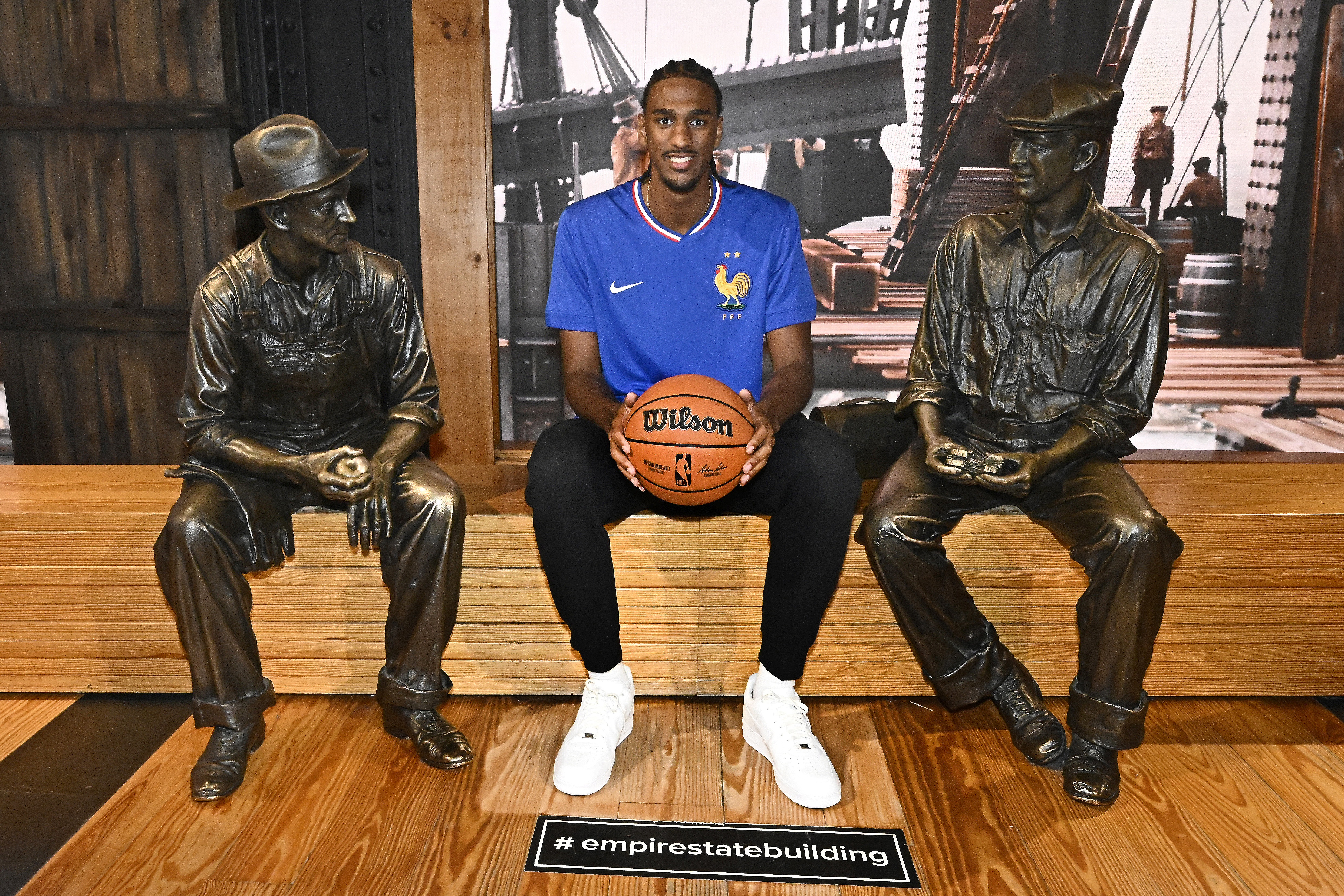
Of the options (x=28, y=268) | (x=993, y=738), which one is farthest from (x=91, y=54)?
(x=993, y=738)

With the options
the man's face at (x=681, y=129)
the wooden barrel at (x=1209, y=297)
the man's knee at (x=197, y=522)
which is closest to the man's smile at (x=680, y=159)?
the man's face at (x=681, y=129)

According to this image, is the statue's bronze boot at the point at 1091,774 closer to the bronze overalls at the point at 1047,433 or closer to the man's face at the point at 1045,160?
the bronze overalls at the point at 1047,433

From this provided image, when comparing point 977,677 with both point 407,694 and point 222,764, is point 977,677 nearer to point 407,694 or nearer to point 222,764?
point 407,694

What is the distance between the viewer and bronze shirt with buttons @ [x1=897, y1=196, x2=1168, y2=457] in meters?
2.55

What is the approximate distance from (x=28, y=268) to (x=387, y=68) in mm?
1506

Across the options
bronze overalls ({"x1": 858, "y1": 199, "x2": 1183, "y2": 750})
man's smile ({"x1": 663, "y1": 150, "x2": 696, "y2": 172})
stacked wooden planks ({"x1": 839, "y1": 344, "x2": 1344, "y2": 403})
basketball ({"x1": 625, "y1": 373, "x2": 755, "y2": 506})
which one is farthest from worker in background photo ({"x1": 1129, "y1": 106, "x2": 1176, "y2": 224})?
basketball ({"x1": 625, "y1": 373, "x2": 755, "y2": 506})

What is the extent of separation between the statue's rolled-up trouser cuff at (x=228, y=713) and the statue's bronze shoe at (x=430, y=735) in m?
0.31

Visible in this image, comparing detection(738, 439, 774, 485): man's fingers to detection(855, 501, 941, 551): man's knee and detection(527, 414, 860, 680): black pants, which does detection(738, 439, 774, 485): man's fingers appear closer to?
detection(527, 414, 860, 680): black pants

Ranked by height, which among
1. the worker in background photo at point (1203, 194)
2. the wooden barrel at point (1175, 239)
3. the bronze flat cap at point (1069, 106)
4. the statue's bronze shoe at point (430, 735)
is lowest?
the statue's bronze shoe at point (430, 735)

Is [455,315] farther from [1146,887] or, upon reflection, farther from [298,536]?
[1146,887]

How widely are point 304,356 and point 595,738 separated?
4.03 ft

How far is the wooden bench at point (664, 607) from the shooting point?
8.95 ft

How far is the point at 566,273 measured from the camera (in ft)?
9.10

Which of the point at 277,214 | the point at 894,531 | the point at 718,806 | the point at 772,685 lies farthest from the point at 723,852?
the point at 277,214
